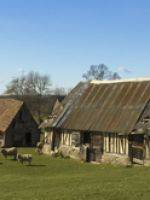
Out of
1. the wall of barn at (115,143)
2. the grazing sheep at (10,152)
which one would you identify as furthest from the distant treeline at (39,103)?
the wall of barn at (115,143)

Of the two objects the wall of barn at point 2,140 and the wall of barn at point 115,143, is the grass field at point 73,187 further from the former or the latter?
the wall of barn at point 2,140

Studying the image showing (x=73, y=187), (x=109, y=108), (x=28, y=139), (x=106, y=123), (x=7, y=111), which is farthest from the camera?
(x=28, y=139)

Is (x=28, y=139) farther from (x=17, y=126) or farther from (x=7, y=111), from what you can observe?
(x=7, y=111)

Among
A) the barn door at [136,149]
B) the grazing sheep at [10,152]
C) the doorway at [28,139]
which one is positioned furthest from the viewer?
the doorway at [28,139]

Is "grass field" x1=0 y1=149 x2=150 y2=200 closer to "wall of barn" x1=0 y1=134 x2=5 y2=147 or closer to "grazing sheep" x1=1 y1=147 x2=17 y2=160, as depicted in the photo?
"grazing sheep" x1=1 y1=147 x2=17 y2=160

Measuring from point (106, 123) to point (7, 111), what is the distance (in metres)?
22.4

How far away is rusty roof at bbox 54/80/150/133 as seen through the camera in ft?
128

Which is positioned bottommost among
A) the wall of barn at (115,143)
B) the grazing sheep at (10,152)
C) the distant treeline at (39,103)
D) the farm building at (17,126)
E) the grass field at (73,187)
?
the grass field at (73,187)

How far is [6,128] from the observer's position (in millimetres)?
57531

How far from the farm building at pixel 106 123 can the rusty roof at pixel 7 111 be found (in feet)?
35.8

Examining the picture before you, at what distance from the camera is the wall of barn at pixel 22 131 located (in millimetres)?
58281

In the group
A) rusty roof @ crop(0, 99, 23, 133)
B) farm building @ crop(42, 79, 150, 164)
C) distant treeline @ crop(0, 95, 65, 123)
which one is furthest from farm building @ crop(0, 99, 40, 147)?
distant treeline @ crop(0, 95, 65, 123)

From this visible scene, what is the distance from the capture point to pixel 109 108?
42625 mm

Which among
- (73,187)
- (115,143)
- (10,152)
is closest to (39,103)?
(10,152)
